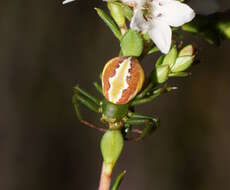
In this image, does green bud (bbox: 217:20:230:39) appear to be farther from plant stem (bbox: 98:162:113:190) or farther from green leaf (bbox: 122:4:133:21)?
plant stem (bbox: 98:162:113:190)

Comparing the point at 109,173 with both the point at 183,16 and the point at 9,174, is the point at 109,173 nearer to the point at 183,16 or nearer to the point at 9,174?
the point at 183,16

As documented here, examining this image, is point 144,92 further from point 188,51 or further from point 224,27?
point 224,27

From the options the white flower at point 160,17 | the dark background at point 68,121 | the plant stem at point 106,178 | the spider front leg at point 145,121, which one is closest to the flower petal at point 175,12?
the white flower at point 160,17

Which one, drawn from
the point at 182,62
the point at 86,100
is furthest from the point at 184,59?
the point at 86,100

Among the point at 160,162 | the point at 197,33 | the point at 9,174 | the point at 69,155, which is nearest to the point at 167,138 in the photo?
the point at 160,162

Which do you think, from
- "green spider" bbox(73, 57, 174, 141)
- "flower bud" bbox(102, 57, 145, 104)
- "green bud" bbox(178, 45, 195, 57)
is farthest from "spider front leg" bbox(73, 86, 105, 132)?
"green bud" bbox(178, 45, 195, 57)

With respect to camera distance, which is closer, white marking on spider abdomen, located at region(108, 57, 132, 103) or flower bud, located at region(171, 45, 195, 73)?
white marking on spider abdomen, located at region(108, 57, 132, 103)

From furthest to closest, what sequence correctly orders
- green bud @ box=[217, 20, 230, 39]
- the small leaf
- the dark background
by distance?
the dark background, green bud @ box=[217, 20, 230, 39], the small leaf
